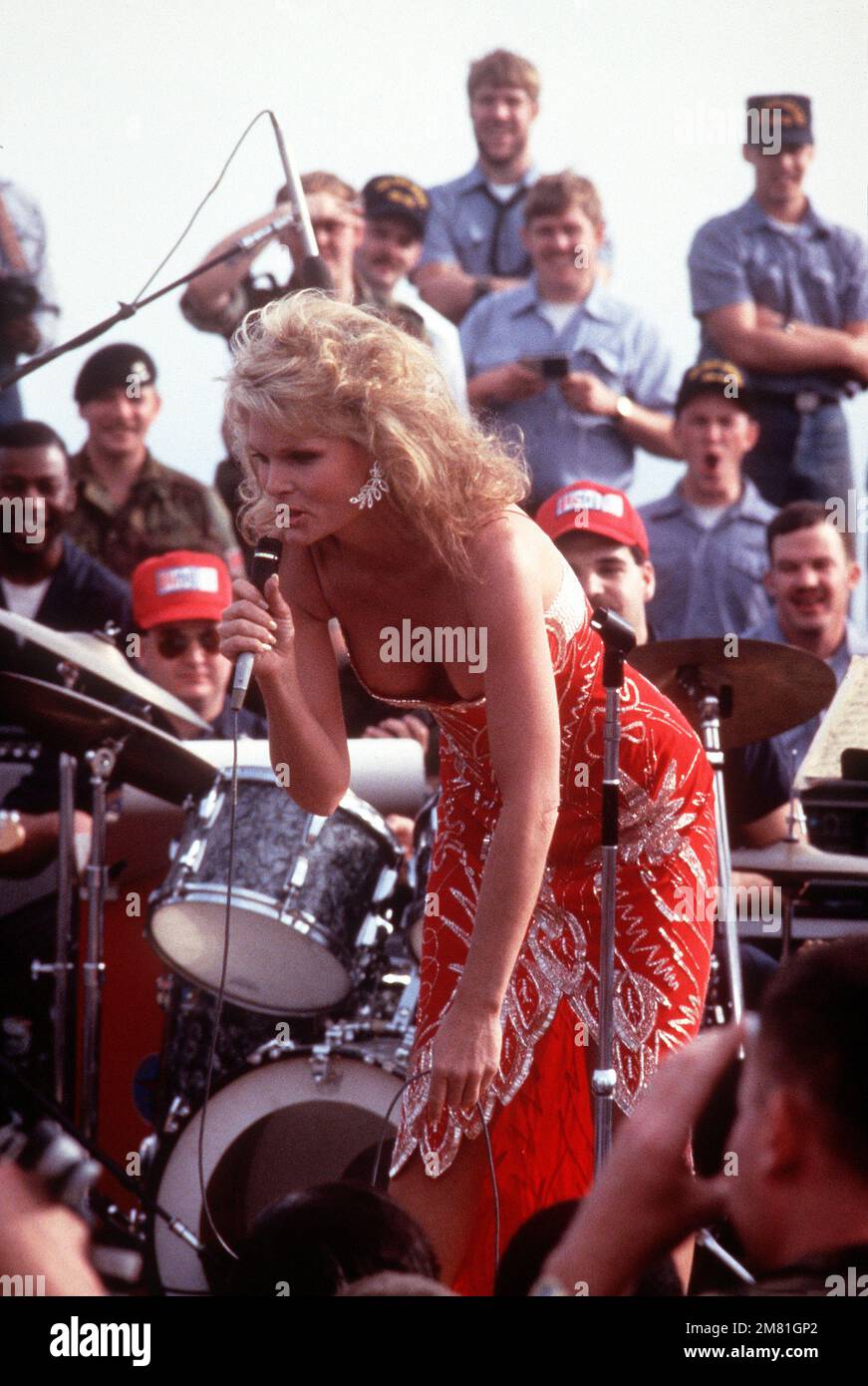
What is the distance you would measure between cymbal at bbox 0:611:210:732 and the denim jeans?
1943 millimetres

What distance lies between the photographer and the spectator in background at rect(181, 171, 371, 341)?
4.78 m

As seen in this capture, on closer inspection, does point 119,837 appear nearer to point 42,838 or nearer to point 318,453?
point 42,838

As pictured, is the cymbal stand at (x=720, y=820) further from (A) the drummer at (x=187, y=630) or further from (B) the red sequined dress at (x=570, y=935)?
(A) the drummer at (x=187, y=630)

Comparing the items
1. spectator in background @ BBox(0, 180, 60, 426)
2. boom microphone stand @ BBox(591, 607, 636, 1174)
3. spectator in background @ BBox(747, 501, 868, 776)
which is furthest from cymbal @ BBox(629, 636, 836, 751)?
spectator in background @ BBox(0, 180, 60, 426)

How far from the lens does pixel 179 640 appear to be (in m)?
4.50

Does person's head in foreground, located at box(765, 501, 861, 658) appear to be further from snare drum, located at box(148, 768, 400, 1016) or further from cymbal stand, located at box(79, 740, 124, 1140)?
cymbal stand, located at box(79, 740, 124, 1140)

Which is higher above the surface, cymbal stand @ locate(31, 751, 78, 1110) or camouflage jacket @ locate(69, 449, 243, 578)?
camouflage jacket @ locate(69, 449, 243, 578)

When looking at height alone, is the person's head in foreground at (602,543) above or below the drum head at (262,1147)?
above

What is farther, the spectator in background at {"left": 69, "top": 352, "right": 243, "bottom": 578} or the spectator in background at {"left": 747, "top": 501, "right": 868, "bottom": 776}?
the spectator in background at {"left": 69, "top": 352, "right": 243, "bottom": 578}

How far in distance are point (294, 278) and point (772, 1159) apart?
3.85 meters

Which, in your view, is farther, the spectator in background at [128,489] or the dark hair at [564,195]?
the spectator in background at [128,489]

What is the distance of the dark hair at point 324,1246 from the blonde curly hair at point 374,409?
0.97 m

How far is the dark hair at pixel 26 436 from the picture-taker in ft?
15.9

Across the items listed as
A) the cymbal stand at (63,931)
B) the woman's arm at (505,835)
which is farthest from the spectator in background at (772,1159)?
the cymbal stand at (63,931)
